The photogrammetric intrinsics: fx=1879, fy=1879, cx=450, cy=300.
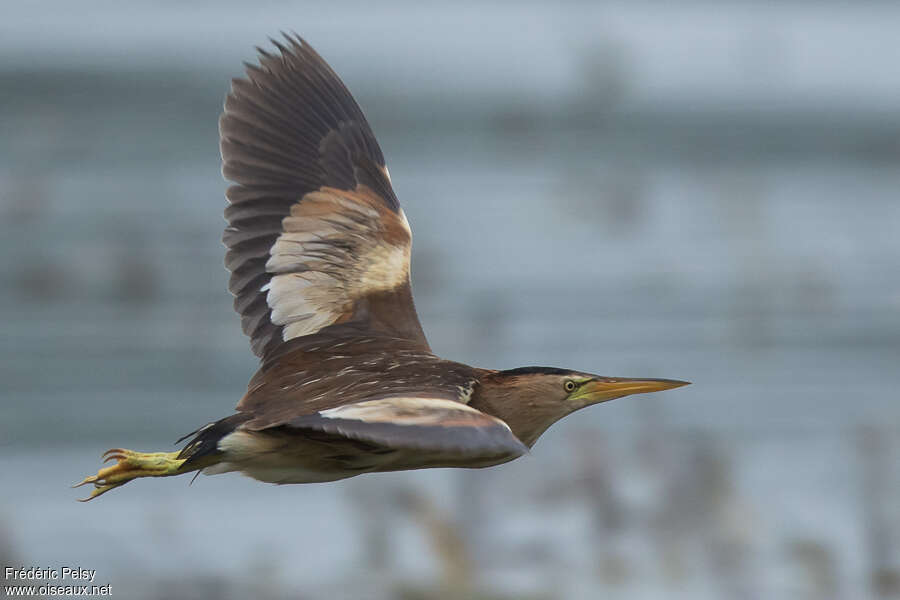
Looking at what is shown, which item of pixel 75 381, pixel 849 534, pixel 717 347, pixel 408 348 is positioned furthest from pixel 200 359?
pixel 408 348

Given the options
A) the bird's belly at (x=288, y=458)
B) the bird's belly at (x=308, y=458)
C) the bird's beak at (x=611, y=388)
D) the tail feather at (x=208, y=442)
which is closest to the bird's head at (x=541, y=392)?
the bird's beak at (x=611, y=388)

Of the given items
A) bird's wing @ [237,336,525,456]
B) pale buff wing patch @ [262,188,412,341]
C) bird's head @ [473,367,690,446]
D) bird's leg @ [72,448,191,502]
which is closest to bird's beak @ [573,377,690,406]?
bird's head @ [473,367,690,446]

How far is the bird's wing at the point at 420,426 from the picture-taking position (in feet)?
10.5

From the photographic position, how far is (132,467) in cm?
397

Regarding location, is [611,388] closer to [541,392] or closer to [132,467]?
[541,392]

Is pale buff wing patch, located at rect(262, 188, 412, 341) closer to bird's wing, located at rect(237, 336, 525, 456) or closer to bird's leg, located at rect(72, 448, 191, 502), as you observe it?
bird's wing, located at rect(237, 336, 525, 456)

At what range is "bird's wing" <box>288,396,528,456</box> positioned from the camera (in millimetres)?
3186

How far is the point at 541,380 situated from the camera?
387 cm

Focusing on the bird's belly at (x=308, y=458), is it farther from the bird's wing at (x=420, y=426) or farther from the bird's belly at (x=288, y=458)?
the bird's wing at (x=420, y=426)

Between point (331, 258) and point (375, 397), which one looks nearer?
point (375, 397)

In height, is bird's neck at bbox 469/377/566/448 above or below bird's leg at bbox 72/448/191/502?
above

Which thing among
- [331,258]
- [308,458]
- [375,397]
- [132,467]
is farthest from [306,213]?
[375,397]

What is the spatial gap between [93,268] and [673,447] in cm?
369

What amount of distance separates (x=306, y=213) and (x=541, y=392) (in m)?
0.95
